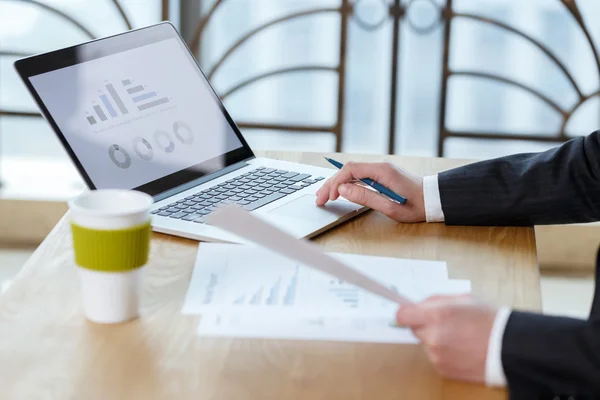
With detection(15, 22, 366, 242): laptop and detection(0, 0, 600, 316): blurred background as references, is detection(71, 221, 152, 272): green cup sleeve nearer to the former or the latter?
detection(15, 22, 366, 242): laptop

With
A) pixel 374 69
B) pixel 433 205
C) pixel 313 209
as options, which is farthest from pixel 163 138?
pixel 374 69

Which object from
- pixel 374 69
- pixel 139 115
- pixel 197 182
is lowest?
pixel 374 69

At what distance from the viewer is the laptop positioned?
1.30 metres

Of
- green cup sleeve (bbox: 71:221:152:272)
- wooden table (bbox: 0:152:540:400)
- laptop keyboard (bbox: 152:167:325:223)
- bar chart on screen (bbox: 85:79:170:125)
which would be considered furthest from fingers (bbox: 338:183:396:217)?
green cup sleeve (bbox: 71:221:152:272)

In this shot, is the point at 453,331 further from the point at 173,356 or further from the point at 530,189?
the point at 530,189

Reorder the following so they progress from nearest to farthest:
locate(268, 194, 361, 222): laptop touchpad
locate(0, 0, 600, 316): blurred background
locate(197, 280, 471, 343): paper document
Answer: locate(197, 280, 471, 343): paper document → locate(268, 194, 361, 222): laptop touchpad → locate(0, 0, 600, 316): blurred background

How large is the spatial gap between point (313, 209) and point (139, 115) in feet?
1.02

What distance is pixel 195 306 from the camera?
1002mm

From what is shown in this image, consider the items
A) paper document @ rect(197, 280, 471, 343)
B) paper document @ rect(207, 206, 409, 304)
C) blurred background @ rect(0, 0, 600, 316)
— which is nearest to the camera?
paper document @ rect(207, 206, 409, 304)

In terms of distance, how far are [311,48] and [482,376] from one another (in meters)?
2.05

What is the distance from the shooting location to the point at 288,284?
1.06m

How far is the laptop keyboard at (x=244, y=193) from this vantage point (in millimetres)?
Answer: 1300

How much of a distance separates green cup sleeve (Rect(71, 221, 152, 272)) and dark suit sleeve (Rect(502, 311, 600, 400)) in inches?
15.1

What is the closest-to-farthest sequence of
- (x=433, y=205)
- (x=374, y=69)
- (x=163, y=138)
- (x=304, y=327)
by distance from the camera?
(x=304, y=327) < (x=433, y=205) < (x=163, y=138) < (x=374, y=69)
